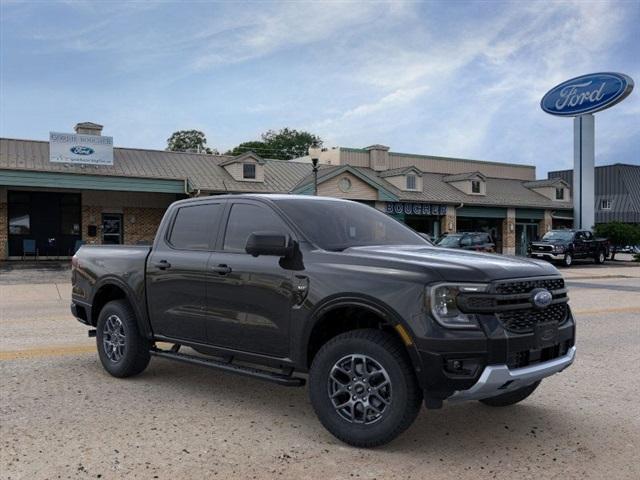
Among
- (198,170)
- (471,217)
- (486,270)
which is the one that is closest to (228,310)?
(486,270)

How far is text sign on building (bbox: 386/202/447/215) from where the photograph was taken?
36.8 metres

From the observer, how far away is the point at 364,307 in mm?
4301

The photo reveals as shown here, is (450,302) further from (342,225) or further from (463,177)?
(463,177)

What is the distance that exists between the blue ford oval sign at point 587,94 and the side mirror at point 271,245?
35.7 metres

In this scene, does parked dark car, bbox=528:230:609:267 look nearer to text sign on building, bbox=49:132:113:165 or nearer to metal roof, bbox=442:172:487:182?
metal roof, bbox=442:172:487:182

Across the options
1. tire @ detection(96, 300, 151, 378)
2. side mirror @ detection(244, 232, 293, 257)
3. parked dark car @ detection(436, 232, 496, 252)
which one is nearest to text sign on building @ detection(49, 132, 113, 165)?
parked dark car @ detection(436, 232, 496, 252)

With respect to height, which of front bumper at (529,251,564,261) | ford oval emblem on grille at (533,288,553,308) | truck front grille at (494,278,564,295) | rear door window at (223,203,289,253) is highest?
rear door window at (223,203,289,253)

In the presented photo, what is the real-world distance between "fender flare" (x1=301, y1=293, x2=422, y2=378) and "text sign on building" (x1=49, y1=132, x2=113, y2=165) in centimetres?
2694

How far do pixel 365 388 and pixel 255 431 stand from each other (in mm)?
1003

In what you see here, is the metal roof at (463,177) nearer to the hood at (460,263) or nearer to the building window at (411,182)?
the building window at (411,182)

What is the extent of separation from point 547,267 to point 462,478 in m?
1.77

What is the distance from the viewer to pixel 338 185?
34719 millimetres

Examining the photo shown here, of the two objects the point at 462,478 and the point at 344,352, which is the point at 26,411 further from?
the point at 462,478

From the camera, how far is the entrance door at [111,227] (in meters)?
31.2
